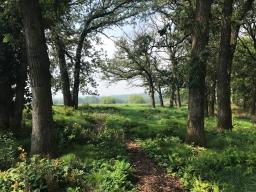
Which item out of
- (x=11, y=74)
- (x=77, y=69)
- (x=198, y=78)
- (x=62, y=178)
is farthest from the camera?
(x=77, y=69)

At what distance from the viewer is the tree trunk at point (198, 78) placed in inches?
656

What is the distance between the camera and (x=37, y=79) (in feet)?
47.5

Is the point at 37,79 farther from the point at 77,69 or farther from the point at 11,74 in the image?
the point at 77,69

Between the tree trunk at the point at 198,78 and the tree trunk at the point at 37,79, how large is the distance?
19.0ft

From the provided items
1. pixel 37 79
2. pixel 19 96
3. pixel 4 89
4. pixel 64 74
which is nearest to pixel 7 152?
pixel 37 79

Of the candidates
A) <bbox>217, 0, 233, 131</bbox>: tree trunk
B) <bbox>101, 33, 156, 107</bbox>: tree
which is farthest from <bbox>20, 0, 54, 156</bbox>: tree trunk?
<bbox>101, 33, 156, 107</bbox>: tree

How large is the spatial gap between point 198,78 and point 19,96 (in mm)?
7983

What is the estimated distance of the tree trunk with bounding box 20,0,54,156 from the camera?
14297 millimetres

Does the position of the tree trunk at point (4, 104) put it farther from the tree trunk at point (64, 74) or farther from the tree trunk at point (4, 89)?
the tree trunk at point (64, 74)

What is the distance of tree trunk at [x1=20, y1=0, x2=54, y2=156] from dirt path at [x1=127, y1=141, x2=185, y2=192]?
10.4 feet

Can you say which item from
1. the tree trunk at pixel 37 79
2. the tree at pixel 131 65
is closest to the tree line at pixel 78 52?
the tree trunk at pixel 37 79

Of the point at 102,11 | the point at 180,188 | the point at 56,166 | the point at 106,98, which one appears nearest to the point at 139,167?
the point at 180,188

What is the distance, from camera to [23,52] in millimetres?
18344

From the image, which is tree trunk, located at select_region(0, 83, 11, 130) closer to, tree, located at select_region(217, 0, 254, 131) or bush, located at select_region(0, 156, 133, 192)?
bush, located at select_region(0, 156, 133, 192)
